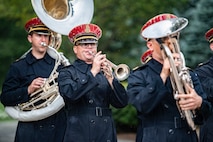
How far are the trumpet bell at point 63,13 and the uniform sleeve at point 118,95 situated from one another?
114 centimetres

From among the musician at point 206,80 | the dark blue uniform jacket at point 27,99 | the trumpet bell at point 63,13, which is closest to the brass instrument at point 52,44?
the trumpet bell at point 63,13

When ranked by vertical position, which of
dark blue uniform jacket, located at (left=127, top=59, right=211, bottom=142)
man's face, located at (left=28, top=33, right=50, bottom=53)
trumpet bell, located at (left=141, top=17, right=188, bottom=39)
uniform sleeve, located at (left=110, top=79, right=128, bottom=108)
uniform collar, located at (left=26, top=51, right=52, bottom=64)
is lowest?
dark blue uniform jacket, located at (left=127, top=59, right=211, bottom=142)

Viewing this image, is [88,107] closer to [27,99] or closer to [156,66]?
[156,66]

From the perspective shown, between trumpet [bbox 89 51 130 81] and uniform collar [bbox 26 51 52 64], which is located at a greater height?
uniform collar [bbox 26 51 52 64]

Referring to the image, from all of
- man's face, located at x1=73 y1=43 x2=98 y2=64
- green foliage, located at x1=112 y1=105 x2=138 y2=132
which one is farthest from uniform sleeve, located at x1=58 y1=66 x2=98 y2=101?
green foliage, located at x1=112 y1=105 x2=138 y2=132

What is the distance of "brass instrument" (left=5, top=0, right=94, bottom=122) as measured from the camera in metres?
7.34

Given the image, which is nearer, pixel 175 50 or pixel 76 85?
pixel 175 50

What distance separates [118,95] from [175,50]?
1.29m

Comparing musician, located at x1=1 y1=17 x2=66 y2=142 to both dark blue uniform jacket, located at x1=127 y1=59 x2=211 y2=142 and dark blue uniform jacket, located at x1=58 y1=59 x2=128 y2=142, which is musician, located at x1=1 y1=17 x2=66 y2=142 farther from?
dark blue uniform jacket, located at x1=127 y1=59 x2=211 y2=142

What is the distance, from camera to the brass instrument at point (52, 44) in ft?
24.1

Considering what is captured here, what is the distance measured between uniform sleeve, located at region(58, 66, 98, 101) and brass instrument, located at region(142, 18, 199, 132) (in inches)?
36.6

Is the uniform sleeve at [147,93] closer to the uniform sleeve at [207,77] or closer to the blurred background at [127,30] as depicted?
the uniform sleeve at [207,77]

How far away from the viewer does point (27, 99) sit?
7430mm

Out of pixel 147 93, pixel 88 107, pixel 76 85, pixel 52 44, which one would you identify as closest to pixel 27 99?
pixel 52 44
